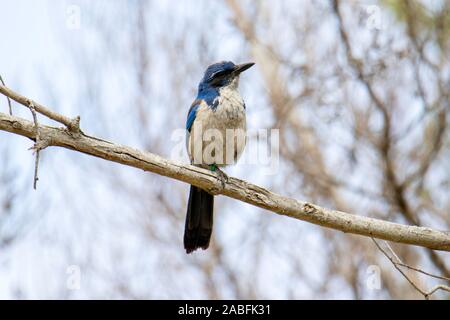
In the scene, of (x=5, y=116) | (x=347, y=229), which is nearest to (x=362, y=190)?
(x=347, y=229)

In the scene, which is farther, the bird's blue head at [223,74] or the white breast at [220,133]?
the bird's blue head at [223,74]

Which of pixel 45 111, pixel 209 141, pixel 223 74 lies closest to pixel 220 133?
pixel 209 141

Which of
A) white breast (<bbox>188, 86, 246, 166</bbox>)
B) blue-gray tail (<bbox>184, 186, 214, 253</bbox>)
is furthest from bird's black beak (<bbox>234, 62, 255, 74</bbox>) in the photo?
blue-gray tail (<bbox>184, 186, 214, 253</bbox>)

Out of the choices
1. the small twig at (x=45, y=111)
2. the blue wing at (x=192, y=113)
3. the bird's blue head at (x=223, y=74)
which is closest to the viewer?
the small twig at (x=45, y=111)

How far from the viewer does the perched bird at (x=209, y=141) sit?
256 inches

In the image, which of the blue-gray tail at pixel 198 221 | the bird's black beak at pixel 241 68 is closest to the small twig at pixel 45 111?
the blue-gray tail at pixel 198 221

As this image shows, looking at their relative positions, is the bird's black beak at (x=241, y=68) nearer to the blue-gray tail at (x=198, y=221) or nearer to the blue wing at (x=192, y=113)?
the blue wing at (x=192, y=113)

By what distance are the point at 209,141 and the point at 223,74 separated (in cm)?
86

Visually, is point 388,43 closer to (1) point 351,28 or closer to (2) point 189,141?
(1) point 351,28

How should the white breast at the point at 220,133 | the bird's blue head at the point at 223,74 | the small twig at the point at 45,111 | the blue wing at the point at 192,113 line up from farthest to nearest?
1. the bird's blue head at the point at 223,74
2. the blue wing at the point at 192,113
3. the white breast at the point at 220,133
4. the small twig at the point at 45,111

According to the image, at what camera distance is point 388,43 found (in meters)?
8.85

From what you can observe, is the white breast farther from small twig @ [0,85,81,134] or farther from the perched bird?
small twig @ [0,85,81,134]

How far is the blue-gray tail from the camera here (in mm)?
6523

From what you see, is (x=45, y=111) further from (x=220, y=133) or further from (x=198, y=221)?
(x=198, y=221)
